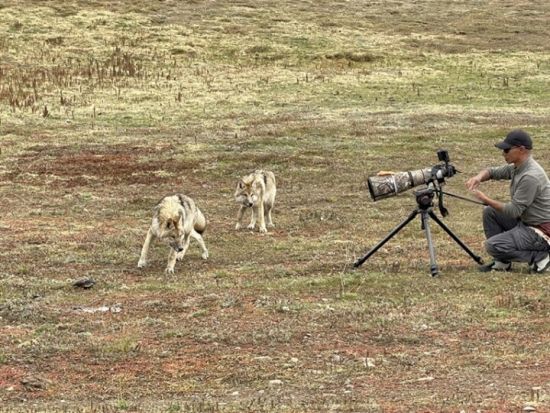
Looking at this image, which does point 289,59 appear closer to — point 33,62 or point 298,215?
point 33,62

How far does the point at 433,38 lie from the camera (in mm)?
62281

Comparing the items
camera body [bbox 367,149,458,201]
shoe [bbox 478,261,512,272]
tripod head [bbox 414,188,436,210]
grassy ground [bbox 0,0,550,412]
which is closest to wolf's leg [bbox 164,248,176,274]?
grassy ground [bbox 0,0,550,412]

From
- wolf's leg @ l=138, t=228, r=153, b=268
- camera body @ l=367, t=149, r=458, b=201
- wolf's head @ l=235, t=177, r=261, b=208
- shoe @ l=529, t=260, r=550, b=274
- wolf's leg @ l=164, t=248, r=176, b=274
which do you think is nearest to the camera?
camera body @ l=367, t=149, r=458, b=201

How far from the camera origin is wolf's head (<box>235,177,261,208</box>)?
63.1ft

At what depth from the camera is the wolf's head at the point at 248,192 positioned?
1923 cm

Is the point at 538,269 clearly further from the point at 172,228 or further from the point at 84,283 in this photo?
the point at 84,283

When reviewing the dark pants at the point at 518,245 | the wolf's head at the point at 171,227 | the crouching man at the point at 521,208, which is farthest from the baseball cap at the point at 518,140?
the wolf's head at the point at 171,227

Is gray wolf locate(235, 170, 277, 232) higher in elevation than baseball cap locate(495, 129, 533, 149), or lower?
lower

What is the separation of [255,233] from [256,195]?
834mm

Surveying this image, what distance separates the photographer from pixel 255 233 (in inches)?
763

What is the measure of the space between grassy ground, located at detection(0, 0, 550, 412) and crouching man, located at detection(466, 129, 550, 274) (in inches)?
20.8

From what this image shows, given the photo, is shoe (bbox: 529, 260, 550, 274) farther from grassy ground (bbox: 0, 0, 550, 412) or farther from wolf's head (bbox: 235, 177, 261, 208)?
wolf's head (bbox: 235, 177, 261, 208)

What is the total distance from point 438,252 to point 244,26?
4863cm

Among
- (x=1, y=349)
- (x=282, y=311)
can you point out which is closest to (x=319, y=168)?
(x=282, y=311)
